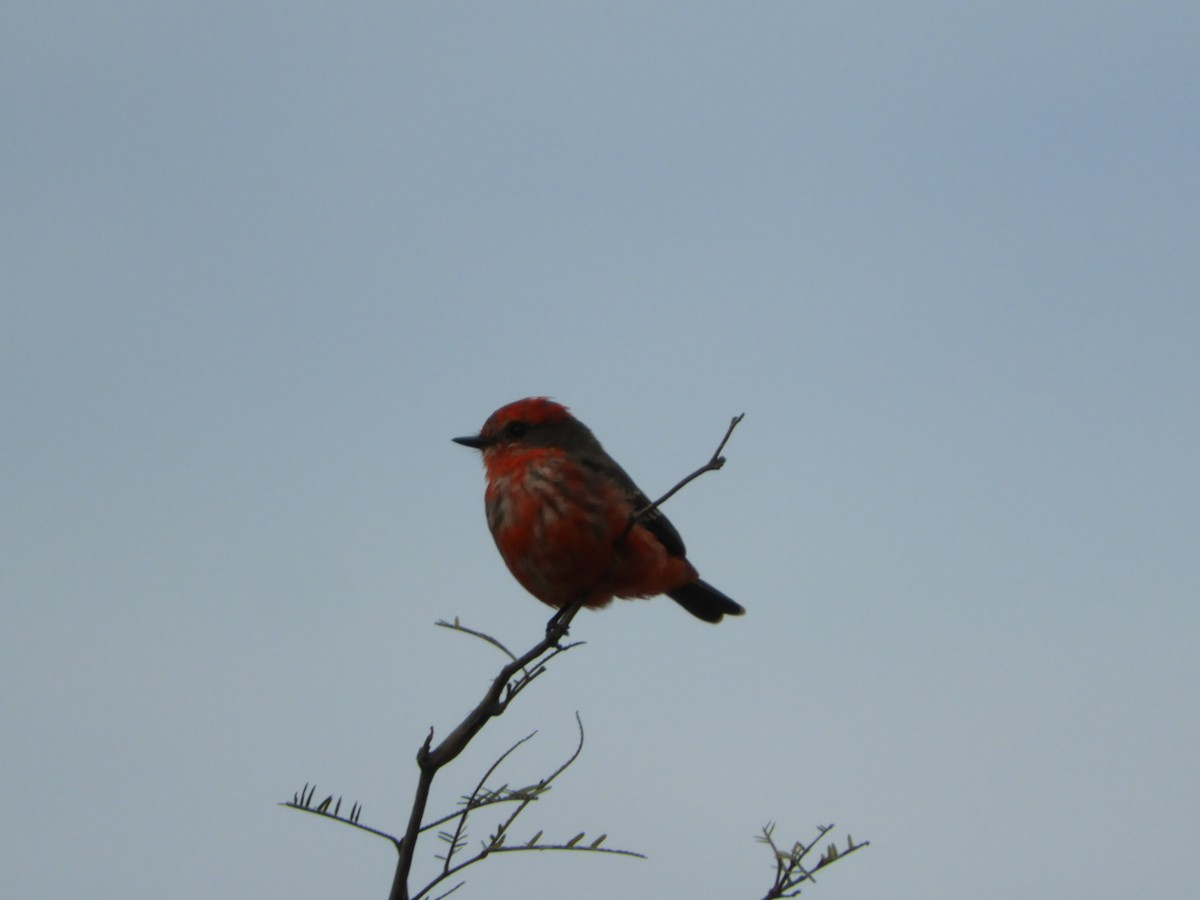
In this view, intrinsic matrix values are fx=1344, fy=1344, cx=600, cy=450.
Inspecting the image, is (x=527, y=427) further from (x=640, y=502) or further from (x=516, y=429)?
(x=640, y=502)

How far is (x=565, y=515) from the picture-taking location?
5941mm

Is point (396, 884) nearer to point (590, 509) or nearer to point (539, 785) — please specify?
point (539, 785)

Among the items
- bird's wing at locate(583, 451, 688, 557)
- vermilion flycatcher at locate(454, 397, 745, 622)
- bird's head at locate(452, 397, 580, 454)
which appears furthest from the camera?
bird's head at locate(452, 397, 580, 454)

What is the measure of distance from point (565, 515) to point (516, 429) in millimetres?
1086

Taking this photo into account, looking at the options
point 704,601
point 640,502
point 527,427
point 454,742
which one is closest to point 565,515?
point 640,502

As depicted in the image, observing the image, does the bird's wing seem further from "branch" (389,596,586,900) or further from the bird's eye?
"branch" (389,596,586,900)

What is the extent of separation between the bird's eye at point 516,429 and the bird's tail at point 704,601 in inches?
68.2

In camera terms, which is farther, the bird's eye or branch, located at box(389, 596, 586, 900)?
the bird's eye

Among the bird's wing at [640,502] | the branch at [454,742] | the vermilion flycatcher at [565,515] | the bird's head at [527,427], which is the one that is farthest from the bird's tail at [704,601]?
the branch at [454,742]

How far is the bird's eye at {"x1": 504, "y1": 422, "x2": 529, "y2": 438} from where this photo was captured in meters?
6.90

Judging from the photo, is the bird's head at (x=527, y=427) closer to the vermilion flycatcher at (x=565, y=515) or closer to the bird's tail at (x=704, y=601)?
the vermilion flycatcher at (x=565, y=515)

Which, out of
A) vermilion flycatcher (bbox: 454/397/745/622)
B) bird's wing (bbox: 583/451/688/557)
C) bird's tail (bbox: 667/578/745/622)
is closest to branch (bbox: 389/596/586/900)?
vermilion flycatcher (bbox: 454/397/745/622)

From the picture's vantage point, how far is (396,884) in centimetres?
223

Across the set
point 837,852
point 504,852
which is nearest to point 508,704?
point 504,852
